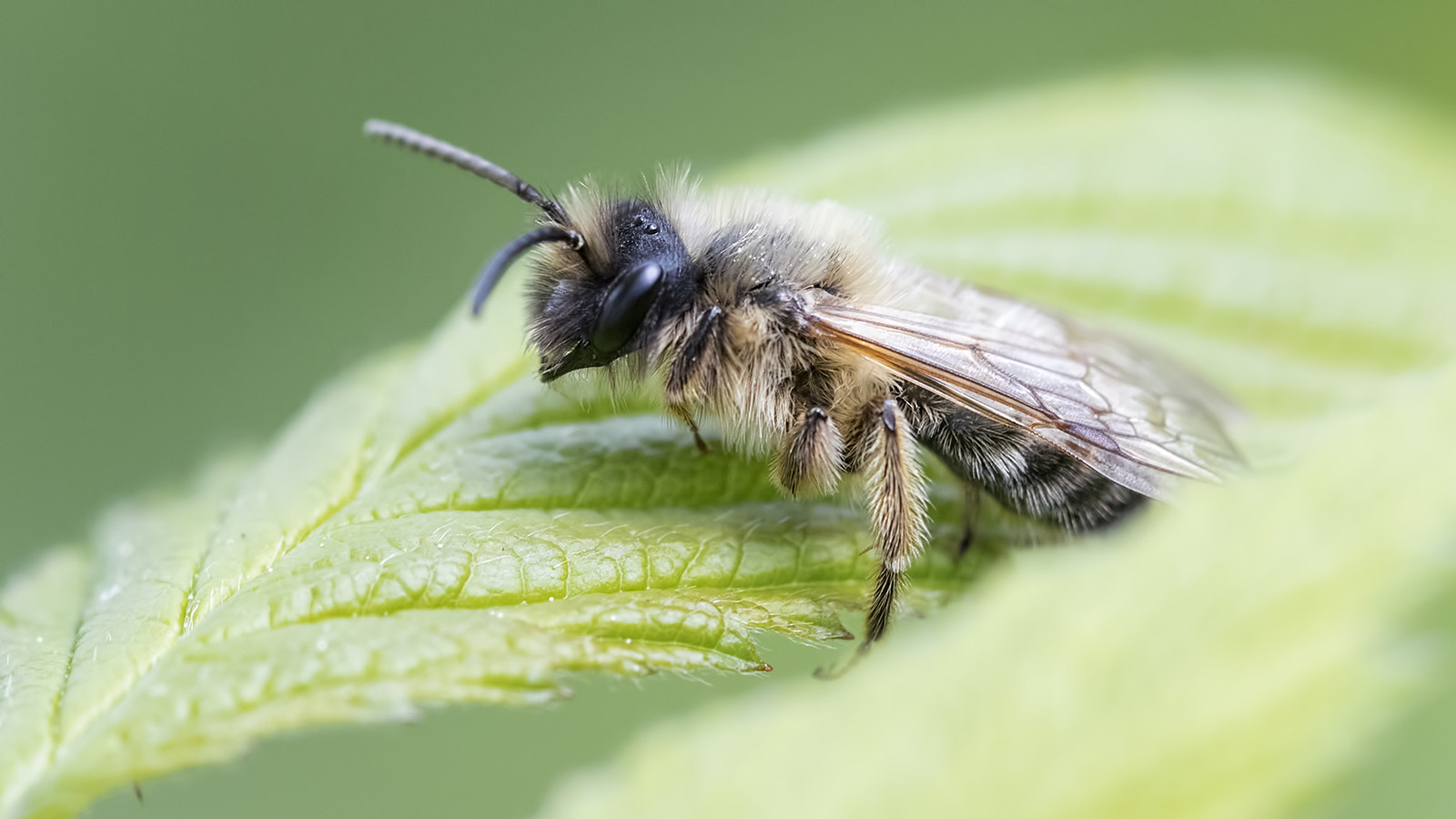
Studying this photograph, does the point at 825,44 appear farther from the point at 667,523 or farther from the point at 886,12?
the point at 667,523

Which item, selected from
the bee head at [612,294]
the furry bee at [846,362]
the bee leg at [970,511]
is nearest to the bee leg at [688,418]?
the furry bee at [846,362]

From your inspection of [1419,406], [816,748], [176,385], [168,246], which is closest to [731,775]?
[816,748]

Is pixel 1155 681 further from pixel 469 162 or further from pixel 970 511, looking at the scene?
pixel 469 162

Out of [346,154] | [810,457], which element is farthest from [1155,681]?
[346,154]

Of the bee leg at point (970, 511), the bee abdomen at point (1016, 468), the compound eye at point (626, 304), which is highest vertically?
the compound eye at point (626, 304)

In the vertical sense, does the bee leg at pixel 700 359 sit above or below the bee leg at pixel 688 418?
above

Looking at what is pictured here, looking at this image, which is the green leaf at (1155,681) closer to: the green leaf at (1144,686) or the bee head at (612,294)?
the green leaf at (1144,686)

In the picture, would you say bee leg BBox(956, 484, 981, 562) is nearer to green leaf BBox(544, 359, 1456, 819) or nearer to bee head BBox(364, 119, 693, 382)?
bee head BBox(364, 119, 693, 382)

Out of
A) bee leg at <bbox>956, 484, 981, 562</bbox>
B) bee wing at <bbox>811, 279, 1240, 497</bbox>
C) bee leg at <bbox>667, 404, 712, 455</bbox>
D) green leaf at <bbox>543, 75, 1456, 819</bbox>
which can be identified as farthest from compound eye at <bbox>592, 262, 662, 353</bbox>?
green leaf at <bbox>543, 75, 1456, 819</bbox>
